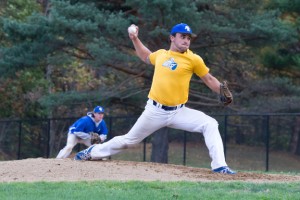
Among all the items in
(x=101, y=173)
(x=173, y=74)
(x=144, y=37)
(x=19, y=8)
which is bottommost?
(x=101, y=173)

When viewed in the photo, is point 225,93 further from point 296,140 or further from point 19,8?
point 19,8

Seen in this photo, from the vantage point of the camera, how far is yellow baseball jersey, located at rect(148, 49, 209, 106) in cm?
1110

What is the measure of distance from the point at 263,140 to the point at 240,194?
1515 centimetres


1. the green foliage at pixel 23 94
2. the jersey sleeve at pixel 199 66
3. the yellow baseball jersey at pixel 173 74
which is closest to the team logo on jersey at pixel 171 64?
the yellow baseball jersey at pixel 173 74

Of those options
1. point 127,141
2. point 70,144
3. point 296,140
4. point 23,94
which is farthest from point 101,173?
point 23,94

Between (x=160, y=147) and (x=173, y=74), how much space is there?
1387 cm

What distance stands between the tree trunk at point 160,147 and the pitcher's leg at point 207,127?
1319 cm

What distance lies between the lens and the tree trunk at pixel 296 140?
985 inches

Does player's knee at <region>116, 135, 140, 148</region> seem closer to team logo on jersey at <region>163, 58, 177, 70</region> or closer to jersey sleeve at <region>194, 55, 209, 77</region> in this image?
team logo on jersey at <region>163, 58, 177, 70</region>

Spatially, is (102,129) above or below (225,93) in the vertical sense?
below

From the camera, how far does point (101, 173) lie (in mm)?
11180

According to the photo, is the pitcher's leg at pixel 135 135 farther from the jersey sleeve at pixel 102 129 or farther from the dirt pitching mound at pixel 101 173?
the jersey sleeve at pixel 102 129

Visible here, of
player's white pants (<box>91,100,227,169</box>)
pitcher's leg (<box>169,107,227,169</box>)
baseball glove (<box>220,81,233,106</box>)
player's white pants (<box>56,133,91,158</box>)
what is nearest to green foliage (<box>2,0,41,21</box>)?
player's white pants (<box>56,133,91,158</box>)

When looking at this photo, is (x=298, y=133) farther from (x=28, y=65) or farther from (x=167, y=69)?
(x=167, y=69)
